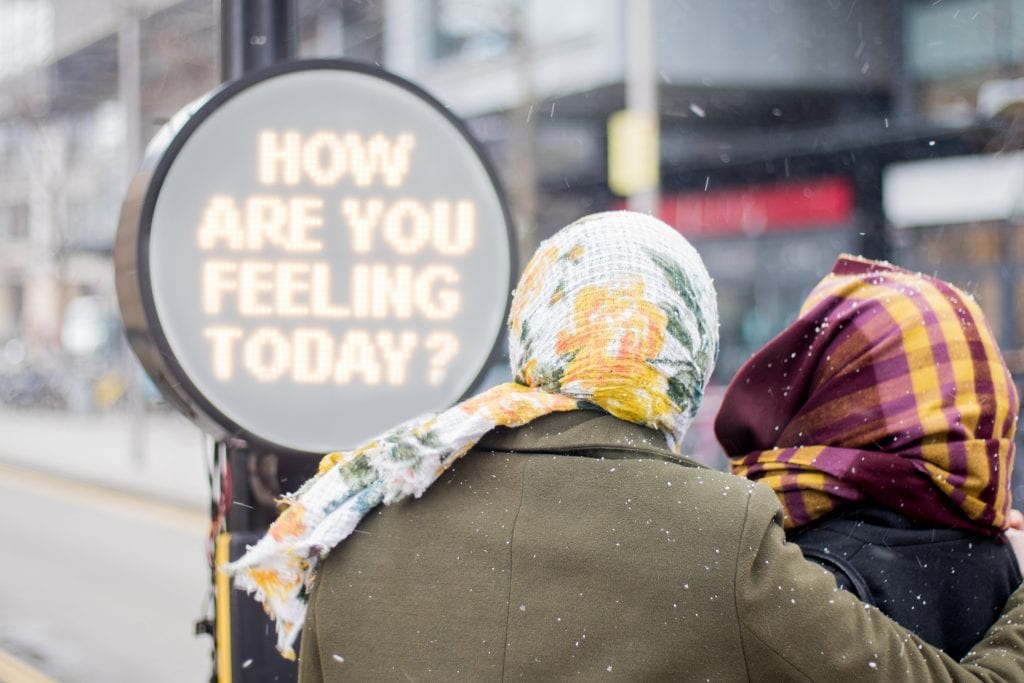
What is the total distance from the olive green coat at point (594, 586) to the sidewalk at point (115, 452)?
9470 millimetres

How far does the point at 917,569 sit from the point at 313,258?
1210 mm

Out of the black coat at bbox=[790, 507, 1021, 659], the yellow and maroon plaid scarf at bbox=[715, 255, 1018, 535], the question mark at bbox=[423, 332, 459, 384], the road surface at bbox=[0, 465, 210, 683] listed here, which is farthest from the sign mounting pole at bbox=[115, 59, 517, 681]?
the road surface at bbox=[0, 465, 210, 683]

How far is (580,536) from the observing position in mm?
1323

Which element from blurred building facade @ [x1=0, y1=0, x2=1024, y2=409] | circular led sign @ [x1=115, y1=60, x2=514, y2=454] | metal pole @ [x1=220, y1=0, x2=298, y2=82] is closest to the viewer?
circular led sign @ [x1=115, y1=60, x2=514, y2=454]

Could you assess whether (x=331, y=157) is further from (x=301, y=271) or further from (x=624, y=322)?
(x=624, y=322)

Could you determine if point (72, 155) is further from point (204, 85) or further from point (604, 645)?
point (604, 645)

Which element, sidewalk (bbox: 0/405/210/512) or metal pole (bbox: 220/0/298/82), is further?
sidewalk (bbox: 0/405/210/512)

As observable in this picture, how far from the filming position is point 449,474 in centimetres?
146

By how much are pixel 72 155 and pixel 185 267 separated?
92.0 ft

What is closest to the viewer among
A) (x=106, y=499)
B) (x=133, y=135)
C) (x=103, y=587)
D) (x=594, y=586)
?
(x=594, y=586)

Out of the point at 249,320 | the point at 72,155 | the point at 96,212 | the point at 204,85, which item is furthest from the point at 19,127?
the point at 249,320

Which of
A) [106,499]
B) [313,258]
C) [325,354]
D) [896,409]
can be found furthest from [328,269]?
[106,499]

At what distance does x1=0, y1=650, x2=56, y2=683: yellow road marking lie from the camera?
6191 millimetres

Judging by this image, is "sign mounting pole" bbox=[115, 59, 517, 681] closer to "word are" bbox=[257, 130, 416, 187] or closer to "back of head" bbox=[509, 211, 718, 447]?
"word are" bbox=[257, 130, 416, 187]
